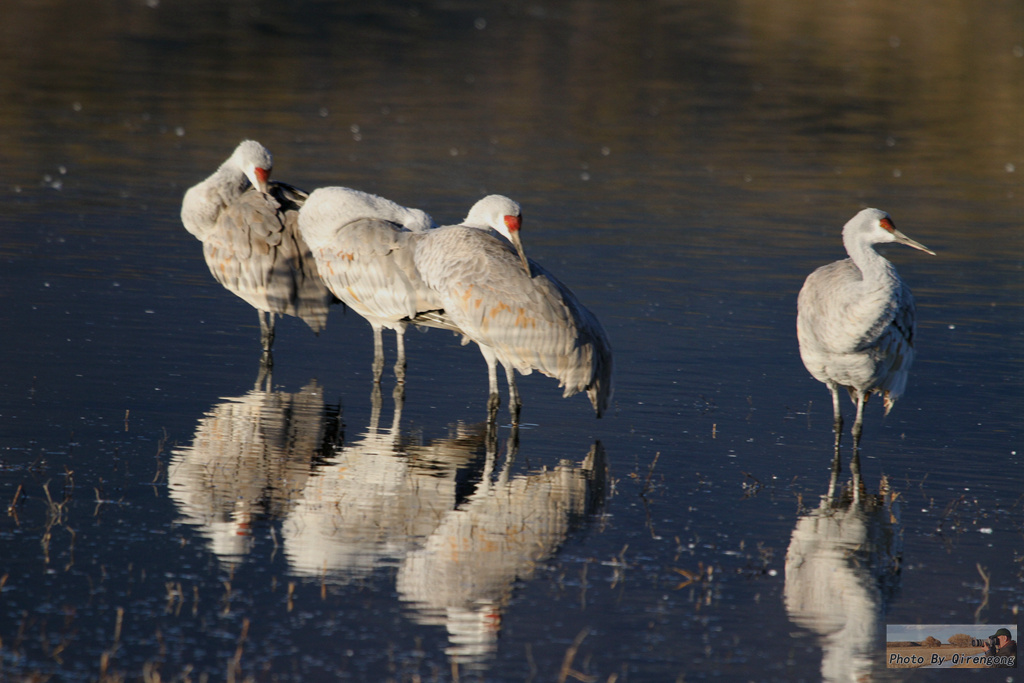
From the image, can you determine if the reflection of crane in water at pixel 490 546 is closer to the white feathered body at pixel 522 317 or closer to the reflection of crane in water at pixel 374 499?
the reflection of crane in water at pixel 374 499

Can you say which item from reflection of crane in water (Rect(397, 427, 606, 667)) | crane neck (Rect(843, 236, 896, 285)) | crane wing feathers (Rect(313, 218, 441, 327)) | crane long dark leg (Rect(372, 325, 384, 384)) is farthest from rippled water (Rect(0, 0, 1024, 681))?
crane neck (Rect(843, 236, 896, 285))

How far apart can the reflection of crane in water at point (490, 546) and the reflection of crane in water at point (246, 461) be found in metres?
0.91

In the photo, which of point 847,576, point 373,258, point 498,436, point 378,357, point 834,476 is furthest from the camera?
point 378,357

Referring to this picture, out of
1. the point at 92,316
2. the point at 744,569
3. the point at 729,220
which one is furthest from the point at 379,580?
the point at 729,220

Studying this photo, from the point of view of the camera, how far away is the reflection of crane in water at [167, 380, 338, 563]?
22.3 feet

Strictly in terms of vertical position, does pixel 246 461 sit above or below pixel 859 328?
below

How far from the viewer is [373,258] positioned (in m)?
9.62

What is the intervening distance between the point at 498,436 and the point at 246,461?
170 cm

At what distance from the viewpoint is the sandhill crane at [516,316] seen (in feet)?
28.0

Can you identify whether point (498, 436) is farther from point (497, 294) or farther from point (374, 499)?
point (374, 499)

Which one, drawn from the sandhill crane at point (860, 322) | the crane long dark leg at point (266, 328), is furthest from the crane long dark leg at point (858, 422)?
the crane long dark leg at point (266, 328)

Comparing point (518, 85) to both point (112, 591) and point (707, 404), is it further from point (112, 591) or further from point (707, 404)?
point (112, 591)

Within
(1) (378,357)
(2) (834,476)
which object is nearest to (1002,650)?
(2) (834,476)

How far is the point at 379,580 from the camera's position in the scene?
612 centimetres
